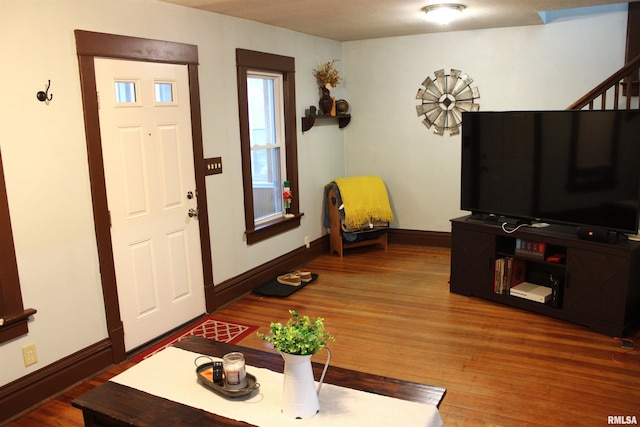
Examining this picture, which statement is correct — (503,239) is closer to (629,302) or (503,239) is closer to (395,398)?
(629,302)

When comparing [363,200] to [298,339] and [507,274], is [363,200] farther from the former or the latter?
[298,339]

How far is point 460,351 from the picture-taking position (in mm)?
3498

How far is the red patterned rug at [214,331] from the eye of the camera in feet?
12.4

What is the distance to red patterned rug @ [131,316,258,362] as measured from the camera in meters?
3.78

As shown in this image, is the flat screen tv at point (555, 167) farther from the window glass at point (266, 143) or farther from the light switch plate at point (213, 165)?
the light switch plate at point (213, 165)

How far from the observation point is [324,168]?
5941mm

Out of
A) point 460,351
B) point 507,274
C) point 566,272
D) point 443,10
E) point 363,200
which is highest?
point 443,10

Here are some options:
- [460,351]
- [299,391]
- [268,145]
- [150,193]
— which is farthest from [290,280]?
[299,391]

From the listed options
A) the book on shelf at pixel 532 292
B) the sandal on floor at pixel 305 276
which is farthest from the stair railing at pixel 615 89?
the sandal on floor at pixel 305 276

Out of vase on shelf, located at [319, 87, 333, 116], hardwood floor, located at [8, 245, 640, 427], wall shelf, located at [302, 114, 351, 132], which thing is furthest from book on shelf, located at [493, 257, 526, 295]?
vase on shelf, located at [319, 87, 333, 116]

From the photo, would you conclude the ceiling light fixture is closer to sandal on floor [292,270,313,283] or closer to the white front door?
the white front door

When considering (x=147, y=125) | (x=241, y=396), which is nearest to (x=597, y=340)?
(x=241, y=396)

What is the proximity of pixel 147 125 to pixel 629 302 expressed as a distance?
3.47 m

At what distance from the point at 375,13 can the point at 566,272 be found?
8.25 feet
